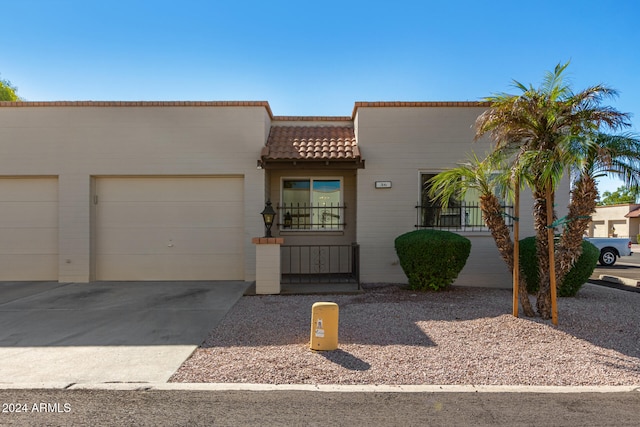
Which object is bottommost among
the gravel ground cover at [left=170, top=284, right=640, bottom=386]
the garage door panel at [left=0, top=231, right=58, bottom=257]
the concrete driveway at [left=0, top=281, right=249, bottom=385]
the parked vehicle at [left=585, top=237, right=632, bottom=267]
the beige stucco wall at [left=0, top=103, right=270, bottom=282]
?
the concrete driveway at [left=0, top=281, right=249, bottom=385]

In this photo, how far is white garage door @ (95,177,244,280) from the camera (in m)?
9.70

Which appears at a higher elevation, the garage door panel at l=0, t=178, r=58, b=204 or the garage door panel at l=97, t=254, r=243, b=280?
the garage door panel at l=0, t=178, r=58, b=204

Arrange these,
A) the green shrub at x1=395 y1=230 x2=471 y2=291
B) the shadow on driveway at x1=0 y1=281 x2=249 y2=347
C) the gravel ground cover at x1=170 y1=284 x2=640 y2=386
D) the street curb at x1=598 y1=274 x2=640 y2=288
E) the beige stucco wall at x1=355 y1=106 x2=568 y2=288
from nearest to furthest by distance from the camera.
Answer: the gravel ground cover at x1=170 y1=284 x2=640 y2=386 → the shadow on driveway at x1=0 y1=281 x2=249 y2=347 → the green shrub at x1=395 y1=230 x2=471 y2=291 → the beige stucco wall at x1=355 y1=106 x2=568 y2=288 → the street curb at x1=598 y1=274 x2=640 y2=288

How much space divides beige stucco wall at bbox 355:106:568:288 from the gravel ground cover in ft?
6.27

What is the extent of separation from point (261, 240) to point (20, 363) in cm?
428

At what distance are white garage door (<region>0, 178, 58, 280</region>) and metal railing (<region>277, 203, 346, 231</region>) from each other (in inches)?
224

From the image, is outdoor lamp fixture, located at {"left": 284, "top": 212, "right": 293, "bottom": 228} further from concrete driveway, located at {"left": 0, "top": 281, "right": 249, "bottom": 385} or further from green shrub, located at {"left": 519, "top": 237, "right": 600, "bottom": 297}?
green shrub, located at {"left": 519, "top": 237, "right": 600, "bottom": 297}

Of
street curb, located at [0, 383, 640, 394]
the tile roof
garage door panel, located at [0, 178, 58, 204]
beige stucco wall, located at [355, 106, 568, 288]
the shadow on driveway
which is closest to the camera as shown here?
street curb, located at [0, 383, 640, 394]

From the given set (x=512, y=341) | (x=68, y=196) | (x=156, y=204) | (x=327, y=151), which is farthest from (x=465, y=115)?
(x=68, y=196)

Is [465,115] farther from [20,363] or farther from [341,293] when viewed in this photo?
[20,363]

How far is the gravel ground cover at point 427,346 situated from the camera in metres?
4.10

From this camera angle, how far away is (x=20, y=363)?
14.6ft

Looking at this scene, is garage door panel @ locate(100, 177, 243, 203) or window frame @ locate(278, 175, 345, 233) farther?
window frame @ locate(278, 175, 345, 233)

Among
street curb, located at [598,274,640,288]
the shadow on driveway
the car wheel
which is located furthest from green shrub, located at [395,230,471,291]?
the car wheel
